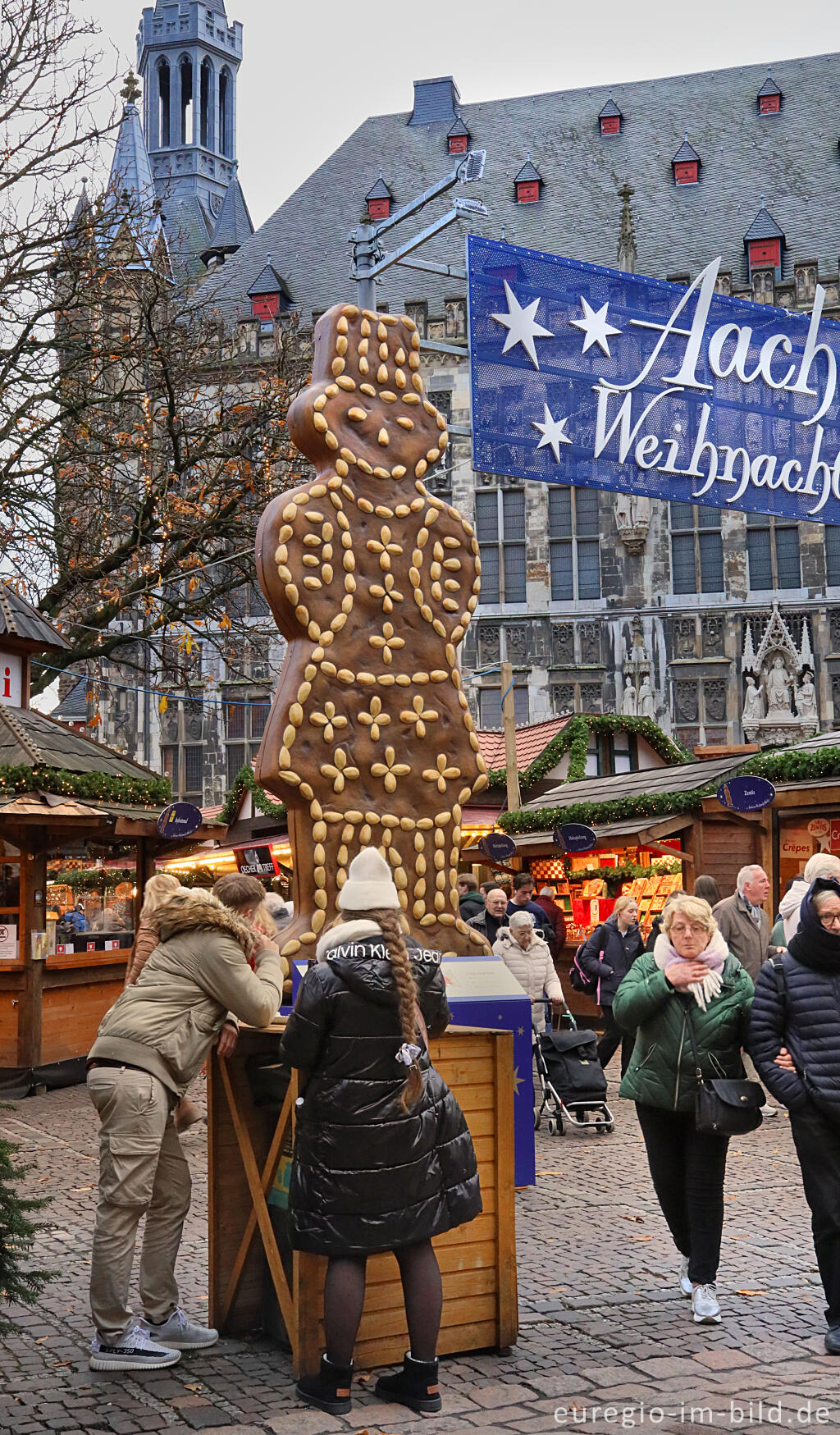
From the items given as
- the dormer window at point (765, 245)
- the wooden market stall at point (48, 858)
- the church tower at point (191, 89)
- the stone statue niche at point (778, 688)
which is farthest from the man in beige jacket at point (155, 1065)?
the church tower at point (191, 89)

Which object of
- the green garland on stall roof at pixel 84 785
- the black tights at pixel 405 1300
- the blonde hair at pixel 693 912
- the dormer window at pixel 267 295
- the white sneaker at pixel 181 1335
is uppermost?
the dormer window at pixel 267 295

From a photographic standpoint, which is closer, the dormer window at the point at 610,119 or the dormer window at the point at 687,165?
the dormer window at the point at 687,165

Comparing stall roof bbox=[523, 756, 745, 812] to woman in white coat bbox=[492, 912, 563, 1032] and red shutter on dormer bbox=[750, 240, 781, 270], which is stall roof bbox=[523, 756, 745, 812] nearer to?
woman in white coat bbox=[492, 912, 563, 1032]

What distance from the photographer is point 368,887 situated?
3982 millimetres

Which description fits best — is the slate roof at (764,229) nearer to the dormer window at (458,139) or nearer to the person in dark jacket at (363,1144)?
the dormer window at (458,139)

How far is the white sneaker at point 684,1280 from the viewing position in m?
4.98

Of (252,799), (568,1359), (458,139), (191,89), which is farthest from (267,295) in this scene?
(568,1359)

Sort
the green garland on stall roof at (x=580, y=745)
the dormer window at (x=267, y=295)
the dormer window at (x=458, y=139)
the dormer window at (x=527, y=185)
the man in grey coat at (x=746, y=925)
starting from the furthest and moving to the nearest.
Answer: the dormer window at (x=458, y=139) < the dormer window at (x=527, y=185) < the dormer window at (x=267, y=295) < the green garland on stall roof at (x=580, y=745) < the man in grey coat at (x=746, y=925)

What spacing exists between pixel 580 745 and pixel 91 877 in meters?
7.65

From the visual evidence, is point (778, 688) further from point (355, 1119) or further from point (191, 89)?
point (191, 89)

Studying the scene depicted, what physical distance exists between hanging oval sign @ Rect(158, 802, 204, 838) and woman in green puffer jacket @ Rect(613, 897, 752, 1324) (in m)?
7.11

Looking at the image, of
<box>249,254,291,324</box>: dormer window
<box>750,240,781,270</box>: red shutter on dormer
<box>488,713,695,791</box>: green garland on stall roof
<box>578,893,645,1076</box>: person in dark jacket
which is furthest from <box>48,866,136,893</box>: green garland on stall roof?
<box>750,240,781,270</box>: red shutter on dormer

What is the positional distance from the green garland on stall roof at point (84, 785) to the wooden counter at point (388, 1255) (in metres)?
6.54

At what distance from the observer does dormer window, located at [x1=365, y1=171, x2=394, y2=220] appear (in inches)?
1444
